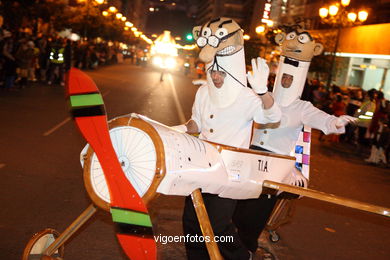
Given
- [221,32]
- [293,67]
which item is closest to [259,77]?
[221,32]

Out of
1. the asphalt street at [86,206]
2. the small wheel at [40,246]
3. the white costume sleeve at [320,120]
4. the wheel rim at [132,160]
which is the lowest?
the asphalt street at [86,206]

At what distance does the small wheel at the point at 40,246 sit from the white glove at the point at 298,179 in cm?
218

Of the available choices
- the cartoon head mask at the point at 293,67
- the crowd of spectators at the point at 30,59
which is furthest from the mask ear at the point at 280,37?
the crowd of spectators at the point at 30,59

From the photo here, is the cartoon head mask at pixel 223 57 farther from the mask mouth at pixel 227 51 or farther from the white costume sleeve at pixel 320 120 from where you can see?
the white costume sleeve at pixel 320 120

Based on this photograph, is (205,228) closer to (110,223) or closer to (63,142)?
(110,223)

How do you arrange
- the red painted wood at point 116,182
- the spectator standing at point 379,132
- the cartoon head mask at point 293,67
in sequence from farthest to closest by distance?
1. the spectator standing at point 379,132
2. the cartoon head mask at point 293,67
3. the red painted wood at point 116,182

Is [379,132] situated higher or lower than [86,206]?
higher

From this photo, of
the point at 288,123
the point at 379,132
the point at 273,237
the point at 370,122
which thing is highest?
the point at 288,123

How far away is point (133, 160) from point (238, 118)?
44.7 inches

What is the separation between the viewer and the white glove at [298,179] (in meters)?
4.96

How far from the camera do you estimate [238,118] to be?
421cm

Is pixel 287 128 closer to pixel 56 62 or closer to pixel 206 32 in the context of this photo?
pixel 206 32

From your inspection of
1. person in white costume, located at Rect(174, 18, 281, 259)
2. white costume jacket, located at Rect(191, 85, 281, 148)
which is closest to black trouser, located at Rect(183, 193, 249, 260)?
person in white costume, located at Rect(174, 18, 281, 259)

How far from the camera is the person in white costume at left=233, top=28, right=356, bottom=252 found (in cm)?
500
